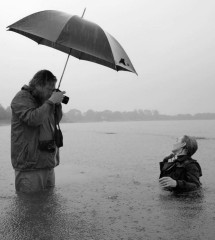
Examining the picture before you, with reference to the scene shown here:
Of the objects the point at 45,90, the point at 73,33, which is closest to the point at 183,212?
the point at 45,90

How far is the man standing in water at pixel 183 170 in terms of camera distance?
541cm

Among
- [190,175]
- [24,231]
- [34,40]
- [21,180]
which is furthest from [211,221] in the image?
[34,40]

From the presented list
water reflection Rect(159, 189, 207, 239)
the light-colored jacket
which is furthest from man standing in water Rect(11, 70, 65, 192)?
water reflection Rect(159, 189, 207, 239)

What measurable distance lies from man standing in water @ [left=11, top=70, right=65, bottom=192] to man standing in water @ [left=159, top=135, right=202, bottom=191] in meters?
1.93

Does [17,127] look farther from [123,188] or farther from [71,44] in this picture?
[123,188]

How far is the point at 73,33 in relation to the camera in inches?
176

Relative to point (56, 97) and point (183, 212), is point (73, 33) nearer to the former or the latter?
point (56, 97)

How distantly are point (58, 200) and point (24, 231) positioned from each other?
140cm

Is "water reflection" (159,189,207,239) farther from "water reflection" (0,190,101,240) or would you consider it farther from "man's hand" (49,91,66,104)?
"man's hand" (49,91,66,104)

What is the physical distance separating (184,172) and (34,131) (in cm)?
248

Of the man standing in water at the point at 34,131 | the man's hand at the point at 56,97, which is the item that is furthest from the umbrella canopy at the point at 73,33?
the man's hand at the point at 56,97

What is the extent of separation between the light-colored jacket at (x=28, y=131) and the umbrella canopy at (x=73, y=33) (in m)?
0.77

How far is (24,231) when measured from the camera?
12.3 ft

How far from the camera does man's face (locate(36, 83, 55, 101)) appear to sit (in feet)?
14.9
